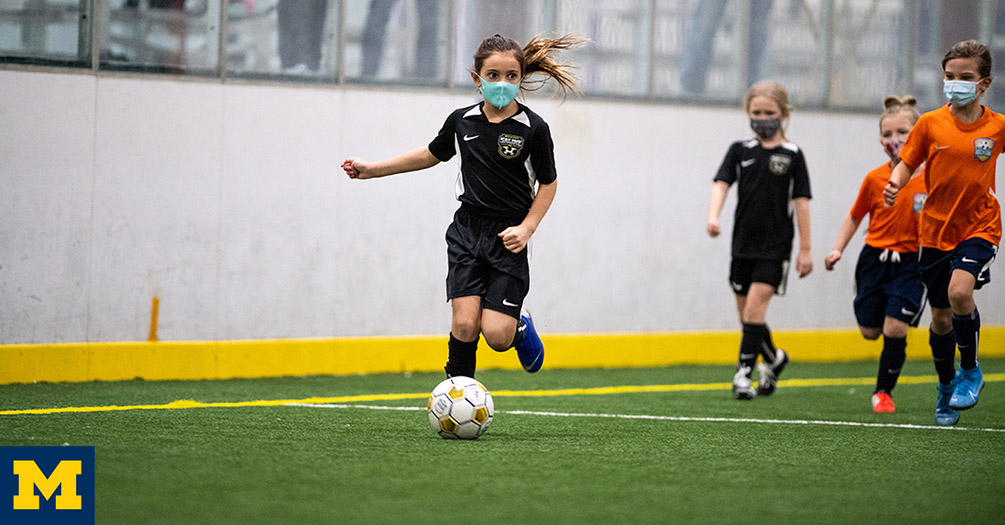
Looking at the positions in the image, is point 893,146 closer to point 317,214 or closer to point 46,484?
point 317,214

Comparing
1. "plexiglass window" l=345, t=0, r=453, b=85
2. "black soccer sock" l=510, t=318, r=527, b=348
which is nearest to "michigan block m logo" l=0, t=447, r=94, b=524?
"black soccer sock" l=510, t=318, r=527, b=348

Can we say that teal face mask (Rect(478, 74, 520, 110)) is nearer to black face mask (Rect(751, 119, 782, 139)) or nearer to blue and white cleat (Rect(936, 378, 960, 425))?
black face mask (Rect(751, 119, 782, 139))

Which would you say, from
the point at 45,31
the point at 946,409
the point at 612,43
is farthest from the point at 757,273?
the point at 45,31

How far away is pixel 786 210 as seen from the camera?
26.8 ft

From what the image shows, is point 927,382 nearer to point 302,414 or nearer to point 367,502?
point 302,414

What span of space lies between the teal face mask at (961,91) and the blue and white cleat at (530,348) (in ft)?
7.77

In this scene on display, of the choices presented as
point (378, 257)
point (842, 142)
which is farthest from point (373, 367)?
point (842, 142)

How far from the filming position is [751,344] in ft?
26.4

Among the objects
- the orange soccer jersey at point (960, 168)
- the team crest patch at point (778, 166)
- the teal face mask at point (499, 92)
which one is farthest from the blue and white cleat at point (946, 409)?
the teal face mask at point (499, 92)

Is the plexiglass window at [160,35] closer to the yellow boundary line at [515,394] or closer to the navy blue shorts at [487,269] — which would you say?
the yellow boundary line at [515,394]

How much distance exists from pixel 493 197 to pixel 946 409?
2.75 m

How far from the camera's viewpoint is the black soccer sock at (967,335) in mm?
6645

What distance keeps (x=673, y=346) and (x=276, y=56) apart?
13.5ft

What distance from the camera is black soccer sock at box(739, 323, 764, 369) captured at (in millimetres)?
8031
